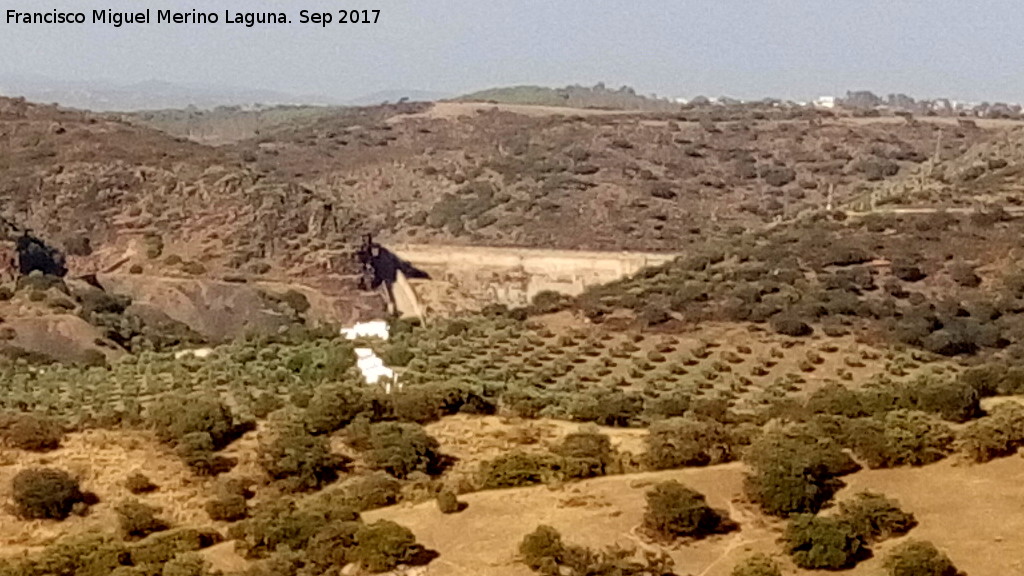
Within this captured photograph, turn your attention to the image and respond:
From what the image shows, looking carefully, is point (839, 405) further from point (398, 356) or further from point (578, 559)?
point (398, 356)

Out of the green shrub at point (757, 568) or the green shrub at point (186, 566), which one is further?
the green shrub at point (186, 566)

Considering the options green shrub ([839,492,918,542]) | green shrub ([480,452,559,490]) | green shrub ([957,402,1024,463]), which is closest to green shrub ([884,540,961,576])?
green shrub ([839,492,918,542])

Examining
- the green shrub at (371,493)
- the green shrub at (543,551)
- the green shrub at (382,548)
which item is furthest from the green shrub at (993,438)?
the green shrub at (382,548)

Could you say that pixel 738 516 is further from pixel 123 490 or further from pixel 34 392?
pixel 34 392

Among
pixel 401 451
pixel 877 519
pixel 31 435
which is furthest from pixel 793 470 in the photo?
pixel 31 435

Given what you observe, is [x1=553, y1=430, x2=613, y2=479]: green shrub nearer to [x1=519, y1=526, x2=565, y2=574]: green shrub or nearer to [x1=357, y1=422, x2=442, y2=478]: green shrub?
[x1=357, y1=422, x2=442, y2=478]: green shrub

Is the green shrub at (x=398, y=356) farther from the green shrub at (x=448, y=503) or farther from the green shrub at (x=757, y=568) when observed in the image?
the green shrub at (x=757, y=568)

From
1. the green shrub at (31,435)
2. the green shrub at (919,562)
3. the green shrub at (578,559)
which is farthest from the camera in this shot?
the green shrub at (31,435)
